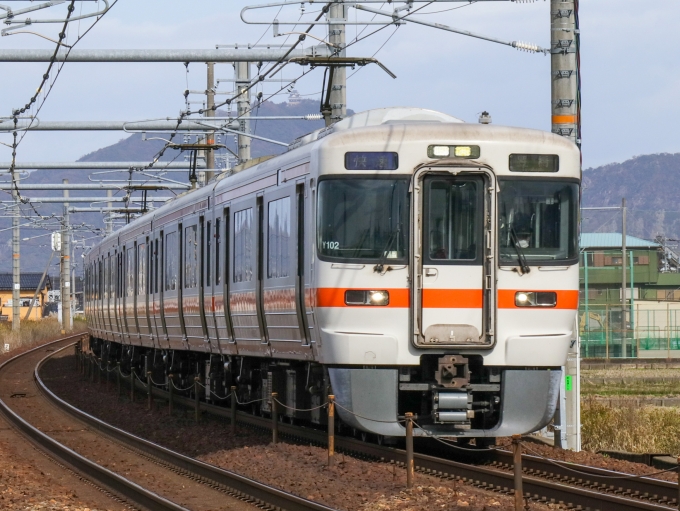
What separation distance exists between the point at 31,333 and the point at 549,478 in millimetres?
45601

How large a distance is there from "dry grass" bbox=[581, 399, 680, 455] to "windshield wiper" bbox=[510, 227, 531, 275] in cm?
273

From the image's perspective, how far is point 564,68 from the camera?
13.0 meters

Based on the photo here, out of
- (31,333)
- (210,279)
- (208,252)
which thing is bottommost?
(31,333)

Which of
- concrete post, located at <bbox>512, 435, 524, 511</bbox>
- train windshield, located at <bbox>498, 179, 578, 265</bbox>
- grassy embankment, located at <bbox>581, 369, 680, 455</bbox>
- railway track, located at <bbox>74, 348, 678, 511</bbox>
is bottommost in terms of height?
grassy embankment, located at <bbox>581, 369, 680, 455</bbox>

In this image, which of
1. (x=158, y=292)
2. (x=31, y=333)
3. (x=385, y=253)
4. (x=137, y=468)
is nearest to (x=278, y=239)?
(x=385, y=253)

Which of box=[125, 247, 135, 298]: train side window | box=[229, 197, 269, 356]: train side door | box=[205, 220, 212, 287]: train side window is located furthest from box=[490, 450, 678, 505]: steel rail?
box=[125, 247, 135, 298]: train side window

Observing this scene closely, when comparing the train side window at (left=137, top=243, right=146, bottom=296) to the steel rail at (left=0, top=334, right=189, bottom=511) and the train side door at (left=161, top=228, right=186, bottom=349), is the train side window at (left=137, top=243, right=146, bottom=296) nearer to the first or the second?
the train side door at (left=161, top=228, right=186, bottom=349)

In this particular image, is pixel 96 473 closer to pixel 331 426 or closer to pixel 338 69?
pixel 331 426

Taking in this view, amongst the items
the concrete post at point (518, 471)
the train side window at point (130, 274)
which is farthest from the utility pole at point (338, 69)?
the concrete post at point (518, 471)

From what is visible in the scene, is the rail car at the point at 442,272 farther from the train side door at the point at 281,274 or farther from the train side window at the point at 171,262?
the train side window at the point at 171,262

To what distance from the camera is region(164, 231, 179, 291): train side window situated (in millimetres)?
20328

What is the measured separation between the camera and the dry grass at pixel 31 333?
164 feet

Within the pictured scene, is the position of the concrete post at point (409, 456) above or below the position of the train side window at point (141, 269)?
below

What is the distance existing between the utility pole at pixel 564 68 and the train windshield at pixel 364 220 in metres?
2.05
